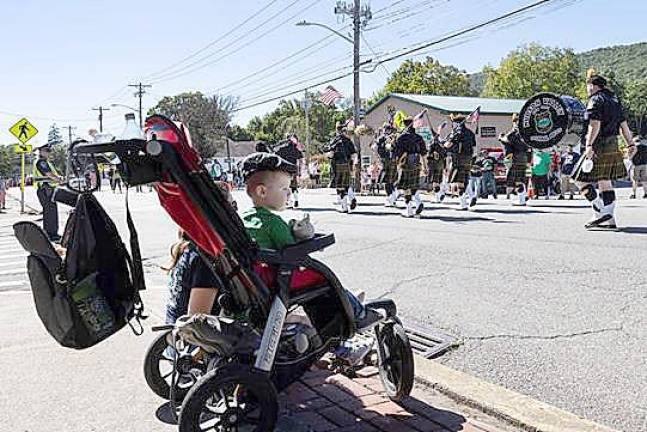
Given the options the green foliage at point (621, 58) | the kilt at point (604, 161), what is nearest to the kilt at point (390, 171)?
the kilt at point (604, 161)

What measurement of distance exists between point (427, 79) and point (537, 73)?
1276cm

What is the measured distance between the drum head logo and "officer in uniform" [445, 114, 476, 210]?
1.45m

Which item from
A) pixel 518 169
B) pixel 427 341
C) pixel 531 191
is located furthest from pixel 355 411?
pixel 531 191

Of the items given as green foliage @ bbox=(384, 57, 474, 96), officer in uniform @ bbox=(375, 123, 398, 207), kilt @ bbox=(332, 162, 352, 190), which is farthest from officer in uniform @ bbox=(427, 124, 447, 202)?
green foliage @ bbox=(384, 57, 474, 96)

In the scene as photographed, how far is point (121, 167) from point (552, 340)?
3.29 meters

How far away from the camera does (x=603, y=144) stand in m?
10.2

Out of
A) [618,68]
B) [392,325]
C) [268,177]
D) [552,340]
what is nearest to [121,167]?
[268,177]

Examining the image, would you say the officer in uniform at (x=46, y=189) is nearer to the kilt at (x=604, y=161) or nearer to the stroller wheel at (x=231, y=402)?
the kilt at (x=604, y=161)

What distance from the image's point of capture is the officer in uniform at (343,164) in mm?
16625

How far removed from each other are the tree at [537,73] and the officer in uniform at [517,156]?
186 ft

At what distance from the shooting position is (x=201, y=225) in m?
3.32

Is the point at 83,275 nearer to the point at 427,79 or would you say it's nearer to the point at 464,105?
the point at 464,105

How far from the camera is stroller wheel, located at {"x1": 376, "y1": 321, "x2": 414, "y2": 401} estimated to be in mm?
3846

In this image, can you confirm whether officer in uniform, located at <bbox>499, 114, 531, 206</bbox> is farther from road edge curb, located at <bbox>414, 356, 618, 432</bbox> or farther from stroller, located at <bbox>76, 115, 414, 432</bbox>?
stroller, located at <bbox>76, 115, 414, 432</bbox>
